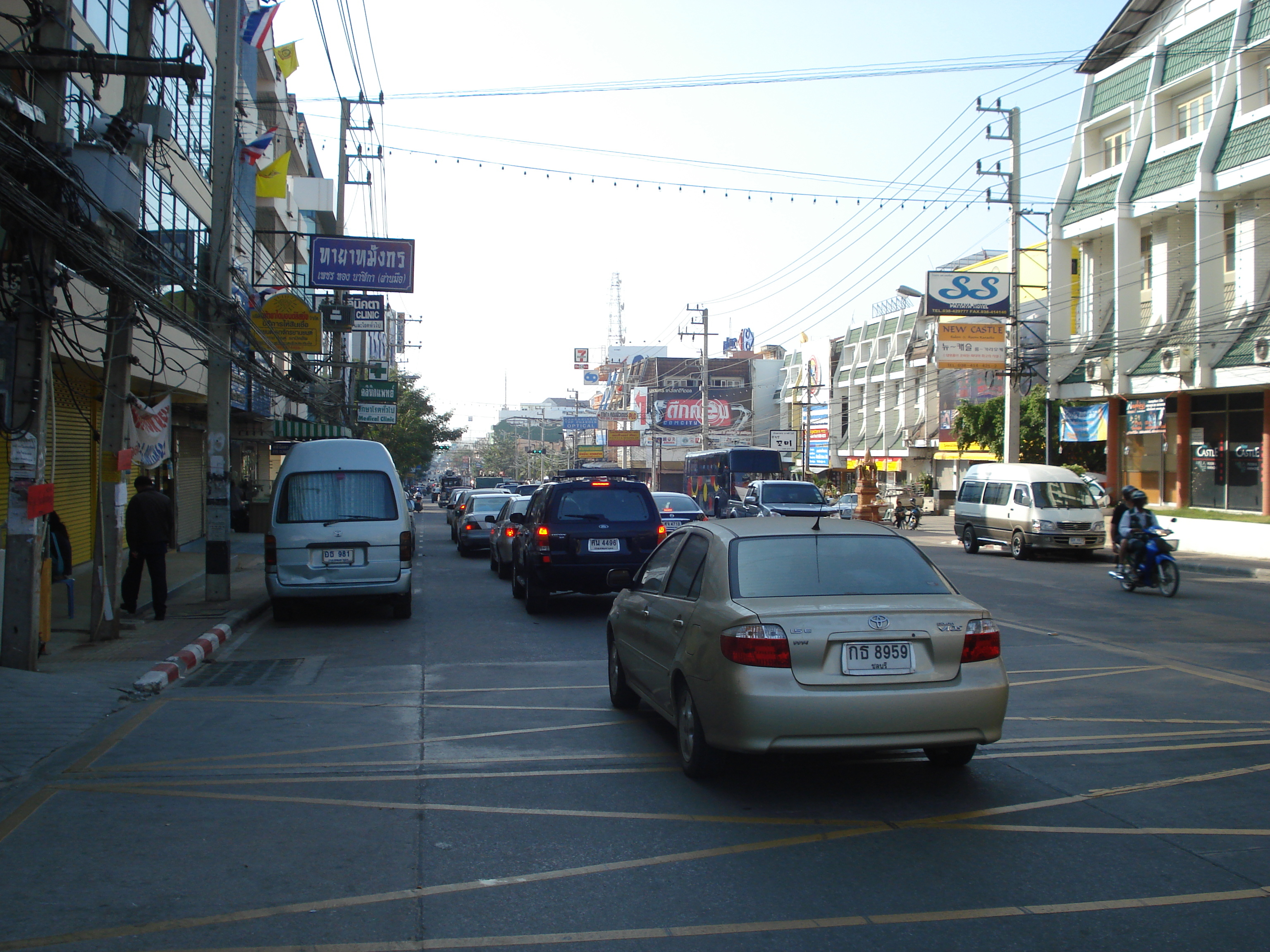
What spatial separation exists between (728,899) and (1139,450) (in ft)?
111

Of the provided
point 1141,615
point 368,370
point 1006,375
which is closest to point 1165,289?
point 1006,375

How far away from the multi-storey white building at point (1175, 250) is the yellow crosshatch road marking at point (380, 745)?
2472 cm

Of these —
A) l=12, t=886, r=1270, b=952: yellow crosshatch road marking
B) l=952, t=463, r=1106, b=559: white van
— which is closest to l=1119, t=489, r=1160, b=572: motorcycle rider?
l=952, t=463, r=1106, b=559: white van

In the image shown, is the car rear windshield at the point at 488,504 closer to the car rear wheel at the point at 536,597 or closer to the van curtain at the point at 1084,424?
the car rear wheel at the point at 536,597

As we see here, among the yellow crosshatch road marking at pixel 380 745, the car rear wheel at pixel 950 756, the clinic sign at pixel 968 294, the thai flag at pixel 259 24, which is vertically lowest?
the yellow crosshatch road marking at pixel 380 745

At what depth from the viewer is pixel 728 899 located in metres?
4.32

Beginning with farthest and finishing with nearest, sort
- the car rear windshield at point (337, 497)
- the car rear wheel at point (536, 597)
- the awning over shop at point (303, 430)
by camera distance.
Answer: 1. the awning over shop at point (303, 430)
2. the car rear wheel at point (536, 597)
3. the car rear windshield at point (337, 497)

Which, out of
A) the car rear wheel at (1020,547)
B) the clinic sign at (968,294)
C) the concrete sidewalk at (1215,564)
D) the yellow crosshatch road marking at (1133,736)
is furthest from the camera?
the clinic sign at (968,294)

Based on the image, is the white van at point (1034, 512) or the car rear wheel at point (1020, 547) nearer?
the white van at point (1034, 512)

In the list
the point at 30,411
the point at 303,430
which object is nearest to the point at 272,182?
the point at 303,430

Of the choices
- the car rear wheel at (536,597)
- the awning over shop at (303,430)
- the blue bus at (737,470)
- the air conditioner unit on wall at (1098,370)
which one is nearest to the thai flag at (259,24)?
the awning over shop at (303,430)

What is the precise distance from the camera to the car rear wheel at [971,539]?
2616 cm

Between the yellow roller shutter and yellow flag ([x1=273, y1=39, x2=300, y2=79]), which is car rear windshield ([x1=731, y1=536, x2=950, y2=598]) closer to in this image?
the yellow roller shutter

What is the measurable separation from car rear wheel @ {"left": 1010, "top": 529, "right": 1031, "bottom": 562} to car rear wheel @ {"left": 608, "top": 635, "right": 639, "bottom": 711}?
17.7 m
